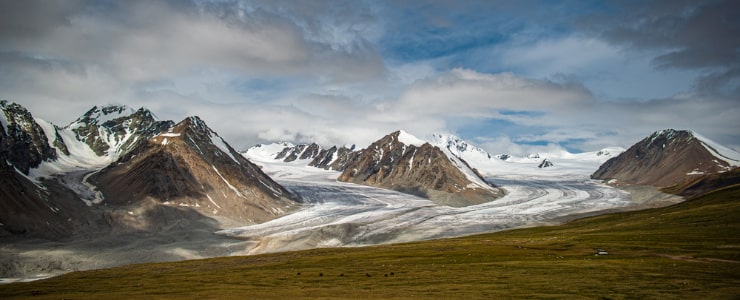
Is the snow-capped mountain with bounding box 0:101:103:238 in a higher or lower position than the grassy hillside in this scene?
higher

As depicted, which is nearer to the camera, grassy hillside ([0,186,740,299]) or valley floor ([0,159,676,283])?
grassy hillside ([0,186,740,299])

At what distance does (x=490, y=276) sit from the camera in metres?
50.3

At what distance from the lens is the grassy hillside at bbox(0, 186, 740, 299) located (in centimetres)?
4125

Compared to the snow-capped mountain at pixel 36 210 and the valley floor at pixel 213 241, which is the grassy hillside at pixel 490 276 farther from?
the snow-capped mountain at pixel 36 210

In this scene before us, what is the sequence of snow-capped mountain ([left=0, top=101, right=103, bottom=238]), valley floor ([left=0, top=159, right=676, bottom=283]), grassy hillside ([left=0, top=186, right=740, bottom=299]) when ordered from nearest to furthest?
1. grassy hillside ([left=0, top=186, right=740, bottom=299])
2. valley floor ([left=0, top=159, right=676, bottom=283])
3. snow-capped mountain ([left=0, top=101, right=103, bottom=238])

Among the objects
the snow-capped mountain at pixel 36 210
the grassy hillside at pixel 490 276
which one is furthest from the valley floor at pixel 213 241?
the grassy hillside at pixel 490 276

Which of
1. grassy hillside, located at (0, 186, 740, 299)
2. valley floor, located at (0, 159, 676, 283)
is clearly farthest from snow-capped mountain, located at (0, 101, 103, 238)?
grassy hillside, located at (0, 186, 740, 299)

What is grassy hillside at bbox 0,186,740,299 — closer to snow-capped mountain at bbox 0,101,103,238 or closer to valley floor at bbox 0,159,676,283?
valley floor at bbox 0,159,676,283

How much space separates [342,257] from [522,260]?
3021cm

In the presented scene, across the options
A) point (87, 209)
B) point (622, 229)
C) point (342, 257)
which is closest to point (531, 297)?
point (342, 257)

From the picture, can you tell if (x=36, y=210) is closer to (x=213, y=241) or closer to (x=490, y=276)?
(x=213, y=241)

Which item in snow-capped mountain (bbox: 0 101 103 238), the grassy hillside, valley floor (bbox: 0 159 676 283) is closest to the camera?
the grassy hillside

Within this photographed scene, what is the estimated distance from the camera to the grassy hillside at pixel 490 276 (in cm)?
4125

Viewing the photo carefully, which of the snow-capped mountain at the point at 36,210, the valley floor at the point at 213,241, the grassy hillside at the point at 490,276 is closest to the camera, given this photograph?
the grassy hillside at the point at 490,276
